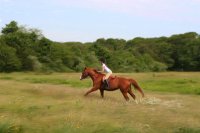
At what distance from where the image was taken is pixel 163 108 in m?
17.5

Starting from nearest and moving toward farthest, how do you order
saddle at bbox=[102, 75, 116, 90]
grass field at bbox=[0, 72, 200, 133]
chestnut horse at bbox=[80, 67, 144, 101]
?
grass field at bbox=[0, 72, 200, 133], chestnut horse at bbox=[80, 67, 144, 101], saddle at bbox=[102, 75, 116, 90]

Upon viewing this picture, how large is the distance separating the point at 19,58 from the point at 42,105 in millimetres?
35652

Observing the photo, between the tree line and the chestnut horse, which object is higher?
the tree line

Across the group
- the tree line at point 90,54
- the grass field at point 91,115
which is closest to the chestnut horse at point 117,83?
the grass field at point 91,115

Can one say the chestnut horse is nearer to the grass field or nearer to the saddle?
the saddle

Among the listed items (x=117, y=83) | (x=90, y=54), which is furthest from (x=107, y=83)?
(x=90, y=54)

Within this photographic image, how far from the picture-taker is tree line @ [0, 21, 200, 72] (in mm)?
52875

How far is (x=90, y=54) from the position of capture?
63188mm

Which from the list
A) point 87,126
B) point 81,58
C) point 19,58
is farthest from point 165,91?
point 81,58

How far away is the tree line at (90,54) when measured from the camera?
52875 mm

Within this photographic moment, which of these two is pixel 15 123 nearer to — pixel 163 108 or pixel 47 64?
pixel 163 108

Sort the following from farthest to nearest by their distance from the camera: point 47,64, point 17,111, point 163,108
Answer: point 47,64 < point 163,108 < point 17,111

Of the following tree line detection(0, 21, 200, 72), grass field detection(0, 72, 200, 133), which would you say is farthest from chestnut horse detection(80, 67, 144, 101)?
tree line detection(0, 21, 200, 72)

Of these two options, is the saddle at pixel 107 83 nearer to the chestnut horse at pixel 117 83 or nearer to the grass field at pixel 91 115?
the chestnut horse at pixel 117 83
